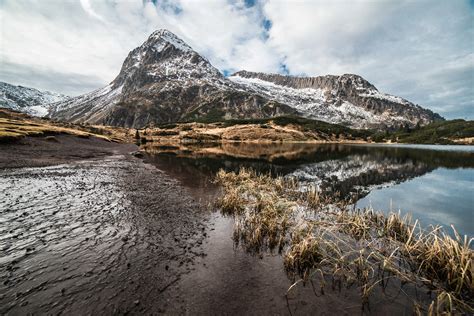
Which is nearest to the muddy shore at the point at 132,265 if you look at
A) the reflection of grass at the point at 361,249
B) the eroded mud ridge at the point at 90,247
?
the eroded mud ridge at the point at 90,247

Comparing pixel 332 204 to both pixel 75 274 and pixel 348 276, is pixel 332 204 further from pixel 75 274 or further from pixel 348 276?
pixel 75 274

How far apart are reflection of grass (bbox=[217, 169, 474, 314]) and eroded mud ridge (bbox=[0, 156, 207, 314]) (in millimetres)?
5683

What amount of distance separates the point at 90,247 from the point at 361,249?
17534 millimetres

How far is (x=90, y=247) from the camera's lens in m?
14.6

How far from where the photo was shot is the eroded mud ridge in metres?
10.1

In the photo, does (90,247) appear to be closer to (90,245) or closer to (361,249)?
(90,245)

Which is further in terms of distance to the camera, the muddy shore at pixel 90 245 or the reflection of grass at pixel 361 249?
the reflection of grass at pixel 361 249

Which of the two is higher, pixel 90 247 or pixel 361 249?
pixel 361 249

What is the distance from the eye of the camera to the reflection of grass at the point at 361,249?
1137cm

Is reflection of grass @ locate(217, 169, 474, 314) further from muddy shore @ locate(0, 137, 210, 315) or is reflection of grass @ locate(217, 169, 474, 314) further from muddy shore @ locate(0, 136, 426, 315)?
muddy shore @ locate(0, 137, 210, 315)

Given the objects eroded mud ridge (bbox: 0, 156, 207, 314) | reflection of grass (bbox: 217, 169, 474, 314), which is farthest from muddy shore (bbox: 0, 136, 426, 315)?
reflection of grass (bbox: 217, 169, 474, 314)

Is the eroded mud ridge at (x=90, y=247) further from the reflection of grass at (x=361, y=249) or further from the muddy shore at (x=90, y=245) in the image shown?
the reflection of grass at (x=361, y=249)

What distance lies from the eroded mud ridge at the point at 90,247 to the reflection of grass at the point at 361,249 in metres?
5.68

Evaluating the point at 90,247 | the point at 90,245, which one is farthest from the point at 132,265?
the point at 90,245
